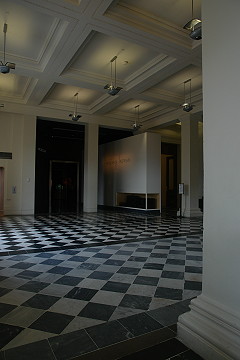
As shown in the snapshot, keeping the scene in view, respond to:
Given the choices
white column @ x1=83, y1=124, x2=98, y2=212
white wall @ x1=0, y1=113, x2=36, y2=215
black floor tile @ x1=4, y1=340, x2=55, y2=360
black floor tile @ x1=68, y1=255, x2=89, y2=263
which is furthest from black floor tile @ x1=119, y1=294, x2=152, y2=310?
white column @ x1=83, y1=124, x2=98, y2=212

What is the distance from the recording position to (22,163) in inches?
423

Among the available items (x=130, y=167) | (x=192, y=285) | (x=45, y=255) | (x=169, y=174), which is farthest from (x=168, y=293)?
(x=169, y=174)

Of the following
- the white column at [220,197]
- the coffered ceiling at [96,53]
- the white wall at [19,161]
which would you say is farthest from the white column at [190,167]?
the white column at [220,197]

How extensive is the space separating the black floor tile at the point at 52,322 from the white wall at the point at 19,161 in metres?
9.31

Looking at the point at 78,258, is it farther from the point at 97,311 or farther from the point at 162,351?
the point at 162,351

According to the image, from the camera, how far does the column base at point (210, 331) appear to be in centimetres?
141

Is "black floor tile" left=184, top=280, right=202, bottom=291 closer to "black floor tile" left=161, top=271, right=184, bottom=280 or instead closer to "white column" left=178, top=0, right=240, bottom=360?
"black floor tile" left=161, top=271, right=184, bottom=280

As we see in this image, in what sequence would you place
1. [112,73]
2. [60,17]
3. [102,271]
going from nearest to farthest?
[102,271], [60,17], [112,73]

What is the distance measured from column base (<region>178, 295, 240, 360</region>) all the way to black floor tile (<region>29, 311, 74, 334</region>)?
0.92 m

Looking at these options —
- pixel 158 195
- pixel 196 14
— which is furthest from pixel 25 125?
pixel 196 14

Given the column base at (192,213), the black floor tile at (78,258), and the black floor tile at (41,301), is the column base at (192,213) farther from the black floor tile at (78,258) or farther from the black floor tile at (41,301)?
A: the black floor tile at (41,301)

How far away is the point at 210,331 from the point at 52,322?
125cm

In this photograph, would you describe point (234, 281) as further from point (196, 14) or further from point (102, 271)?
point (196, 14)

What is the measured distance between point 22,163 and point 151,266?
885 centimetres
